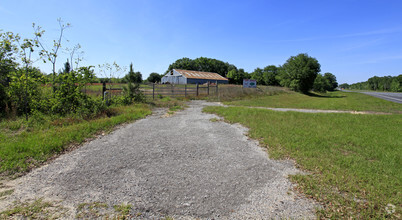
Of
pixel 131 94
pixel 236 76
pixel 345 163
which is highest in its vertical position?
pixel 236 76

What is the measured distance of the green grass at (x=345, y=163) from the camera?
2.98 meters

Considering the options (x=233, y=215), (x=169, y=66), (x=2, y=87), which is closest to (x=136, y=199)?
(x=233, y=215)

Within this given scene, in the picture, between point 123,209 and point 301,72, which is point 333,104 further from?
point 301,72

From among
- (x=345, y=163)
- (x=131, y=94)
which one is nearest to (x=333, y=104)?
(x=345, y=163)

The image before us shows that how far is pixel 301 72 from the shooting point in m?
42.8

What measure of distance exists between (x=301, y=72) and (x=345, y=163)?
142 ft

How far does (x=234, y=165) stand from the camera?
435 centimetres

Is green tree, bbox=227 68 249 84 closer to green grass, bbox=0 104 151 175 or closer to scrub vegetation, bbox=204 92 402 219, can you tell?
scrub vegetation, bbox=204 92 402 219

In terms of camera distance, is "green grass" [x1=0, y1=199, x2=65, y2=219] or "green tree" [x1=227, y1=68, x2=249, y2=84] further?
"green tree" [x1=227, y1=68, x2=249, y2=84]

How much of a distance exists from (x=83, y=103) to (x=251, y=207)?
8482 mm

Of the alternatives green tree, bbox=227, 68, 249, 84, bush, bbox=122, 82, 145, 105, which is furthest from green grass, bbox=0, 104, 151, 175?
green tree, bbox=227, 68, 249, 84

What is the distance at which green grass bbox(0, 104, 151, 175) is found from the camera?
4.24 m

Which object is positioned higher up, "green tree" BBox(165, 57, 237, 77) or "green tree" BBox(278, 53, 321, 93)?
"green tree" BBox(165, 57, 237, 77)

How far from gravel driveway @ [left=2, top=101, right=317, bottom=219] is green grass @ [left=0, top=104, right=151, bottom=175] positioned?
43 cm
